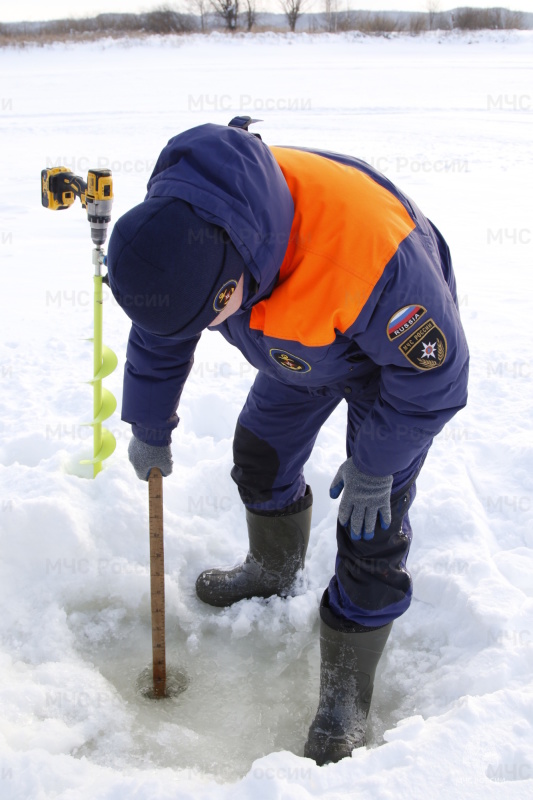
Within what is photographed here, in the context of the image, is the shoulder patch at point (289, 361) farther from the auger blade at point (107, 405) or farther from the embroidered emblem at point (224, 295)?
the auger blade at point (107, 405)

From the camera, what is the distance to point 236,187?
4.20ft

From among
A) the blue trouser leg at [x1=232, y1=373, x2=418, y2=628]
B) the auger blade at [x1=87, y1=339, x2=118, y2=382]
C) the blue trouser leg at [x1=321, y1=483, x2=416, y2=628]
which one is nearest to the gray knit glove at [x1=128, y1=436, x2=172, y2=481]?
the blue trouser leg at [x1=232, y1=373, x2=418, y2=628]

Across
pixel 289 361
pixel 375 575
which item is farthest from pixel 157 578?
pixel 289 361

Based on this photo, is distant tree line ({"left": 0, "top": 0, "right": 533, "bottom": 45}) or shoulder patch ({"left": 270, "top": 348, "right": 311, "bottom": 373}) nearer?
shoulder patch ({"left": 270, "top": 348, "right": 311, "bottom": 373})

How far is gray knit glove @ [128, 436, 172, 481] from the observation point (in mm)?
2080

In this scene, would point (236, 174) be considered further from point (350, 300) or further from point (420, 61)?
point (420, 61)

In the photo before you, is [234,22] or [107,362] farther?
[234,22]

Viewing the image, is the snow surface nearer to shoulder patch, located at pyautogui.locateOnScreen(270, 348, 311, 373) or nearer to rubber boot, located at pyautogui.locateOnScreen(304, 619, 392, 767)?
rubber boot, located at pyautogui.locateOnScreen(304, 619, 392, 767)

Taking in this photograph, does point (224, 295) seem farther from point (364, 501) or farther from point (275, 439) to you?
point (275, 439)

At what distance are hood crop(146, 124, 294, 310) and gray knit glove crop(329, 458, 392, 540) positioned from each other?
23.1 inches

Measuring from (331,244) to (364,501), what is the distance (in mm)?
646

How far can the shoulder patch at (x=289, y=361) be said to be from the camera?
163cm

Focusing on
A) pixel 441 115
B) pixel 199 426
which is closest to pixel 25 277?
pixel 199 426

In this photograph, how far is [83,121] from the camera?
34.0ft
